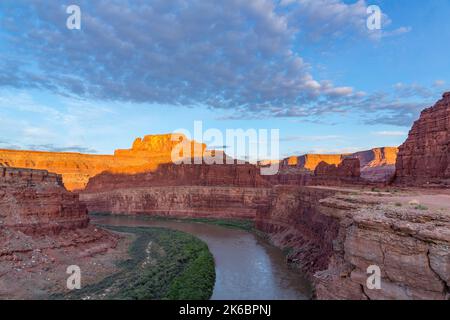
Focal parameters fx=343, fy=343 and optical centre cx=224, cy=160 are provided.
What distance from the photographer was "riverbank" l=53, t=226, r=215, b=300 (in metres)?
18.2

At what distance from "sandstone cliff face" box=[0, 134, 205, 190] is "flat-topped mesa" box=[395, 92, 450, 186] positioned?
241 feet

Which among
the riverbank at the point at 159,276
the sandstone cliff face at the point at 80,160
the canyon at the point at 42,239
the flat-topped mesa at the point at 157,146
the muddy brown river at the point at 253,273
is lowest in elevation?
the muddy brown river at the point at 253,273

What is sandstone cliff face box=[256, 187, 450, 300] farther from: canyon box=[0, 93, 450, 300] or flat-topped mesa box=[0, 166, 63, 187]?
flat-topped mesa box=[0, 166, 63, 187]

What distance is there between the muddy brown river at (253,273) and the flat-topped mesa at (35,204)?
13021 millimetres

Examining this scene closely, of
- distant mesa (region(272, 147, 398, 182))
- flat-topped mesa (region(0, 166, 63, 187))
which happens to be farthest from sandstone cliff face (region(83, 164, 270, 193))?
flat-topped mesa (region(0, 166, 63, 187))

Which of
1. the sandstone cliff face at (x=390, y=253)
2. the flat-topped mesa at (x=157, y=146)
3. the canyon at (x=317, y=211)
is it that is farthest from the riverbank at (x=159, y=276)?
the flat-topped mesa at (x=157, y=146)

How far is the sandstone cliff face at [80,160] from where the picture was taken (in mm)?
108188

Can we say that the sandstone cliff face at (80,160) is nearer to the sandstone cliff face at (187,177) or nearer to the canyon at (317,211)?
the sandstone cliff face at (187,177)

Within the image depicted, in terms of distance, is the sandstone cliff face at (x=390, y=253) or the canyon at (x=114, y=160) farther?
the canyon at (x=114, y=160)

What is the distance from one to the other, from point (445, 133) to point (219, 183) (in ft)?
Answer: 161

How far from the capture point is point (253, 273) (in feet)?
81.0
